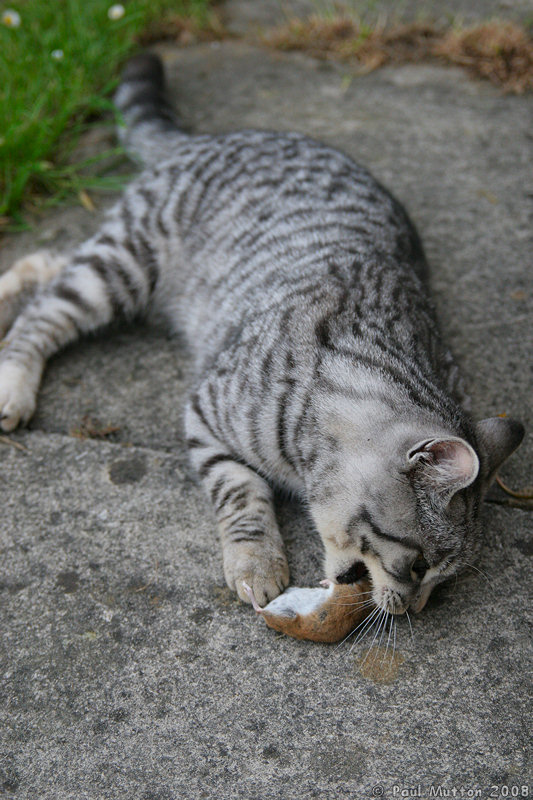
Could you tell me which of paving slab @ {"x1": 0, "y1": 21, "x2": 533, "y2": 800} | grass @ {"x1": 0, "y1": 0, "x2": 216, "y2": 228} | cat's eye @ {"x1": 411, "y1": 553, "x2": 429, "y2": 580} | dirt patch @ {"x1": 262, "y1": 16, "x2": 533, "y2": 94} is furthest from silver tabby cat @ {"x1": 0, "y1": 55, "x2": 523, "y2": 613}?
dirt patch @ {"x1": 262, "y1": 16, "x2": 533, "y2": 94}

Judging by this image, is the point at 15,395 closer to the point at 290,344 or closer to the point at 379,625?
the point at 290,344

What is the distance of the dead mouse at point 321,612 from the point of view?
2133 mm

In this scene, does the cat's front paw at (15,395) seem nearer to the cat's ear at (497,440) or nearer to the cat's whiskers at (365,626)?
the cat's whiskers at (365,626)

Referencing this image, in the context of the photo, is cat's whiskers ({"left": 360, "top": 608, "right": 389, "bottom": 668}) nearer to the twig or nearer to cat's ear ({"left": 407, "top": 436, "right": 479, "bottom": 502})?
cat's ear ({"left": 407, "top": 436, "right": 479, "bottom": 502})

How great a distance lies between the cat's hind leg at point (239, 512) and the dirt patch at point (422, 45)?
367cm

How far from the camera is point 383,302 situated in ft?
8.73

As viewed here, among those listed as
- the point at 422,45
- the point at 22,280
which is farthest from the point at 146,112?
the point at 422,45

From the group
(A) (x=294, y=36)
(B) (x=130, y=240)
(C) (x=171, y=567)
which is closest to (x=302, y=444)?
(C) (x=171, y=567)

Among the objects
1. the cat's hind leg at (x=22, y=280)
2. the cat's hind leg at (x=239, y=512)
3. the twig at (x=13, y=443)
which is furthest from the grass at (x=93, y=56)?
the cat's hind leg at (x=239, y=512)

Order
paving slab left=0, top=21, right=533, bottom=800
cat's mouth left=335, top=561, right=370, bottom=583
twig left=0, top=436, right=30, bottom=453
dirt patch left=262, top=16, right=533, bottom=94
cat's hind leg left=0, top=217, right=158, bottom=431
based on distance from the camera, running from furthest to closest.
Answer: dirt patch left=262, top=16, right=533, bottom=94
cat's hind leg left=0, top=217, right=158, bottom=431
twig left=0, top=436, right=30, bottom=453
cat's mouth left=335, top=561, right=370, bottom=583
paving slab left=0, top=21, right=533, bottom=800

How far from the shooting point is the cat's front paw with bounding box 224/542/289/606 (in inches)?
89.7

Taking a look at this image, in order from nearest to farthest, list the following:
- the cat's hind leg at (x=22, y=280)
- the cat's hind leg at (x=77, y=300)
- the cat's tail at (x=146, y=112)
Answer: the cat's hind leg at (x=77, y=300) < the cat's hind leg at (x=22, y=280) < the cat's tail at (x=146, y=112)

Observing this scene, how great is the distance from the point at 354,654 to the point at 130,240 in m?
2.29

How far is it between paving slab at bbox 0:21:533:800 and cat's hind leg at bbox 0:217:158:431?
0.11m
